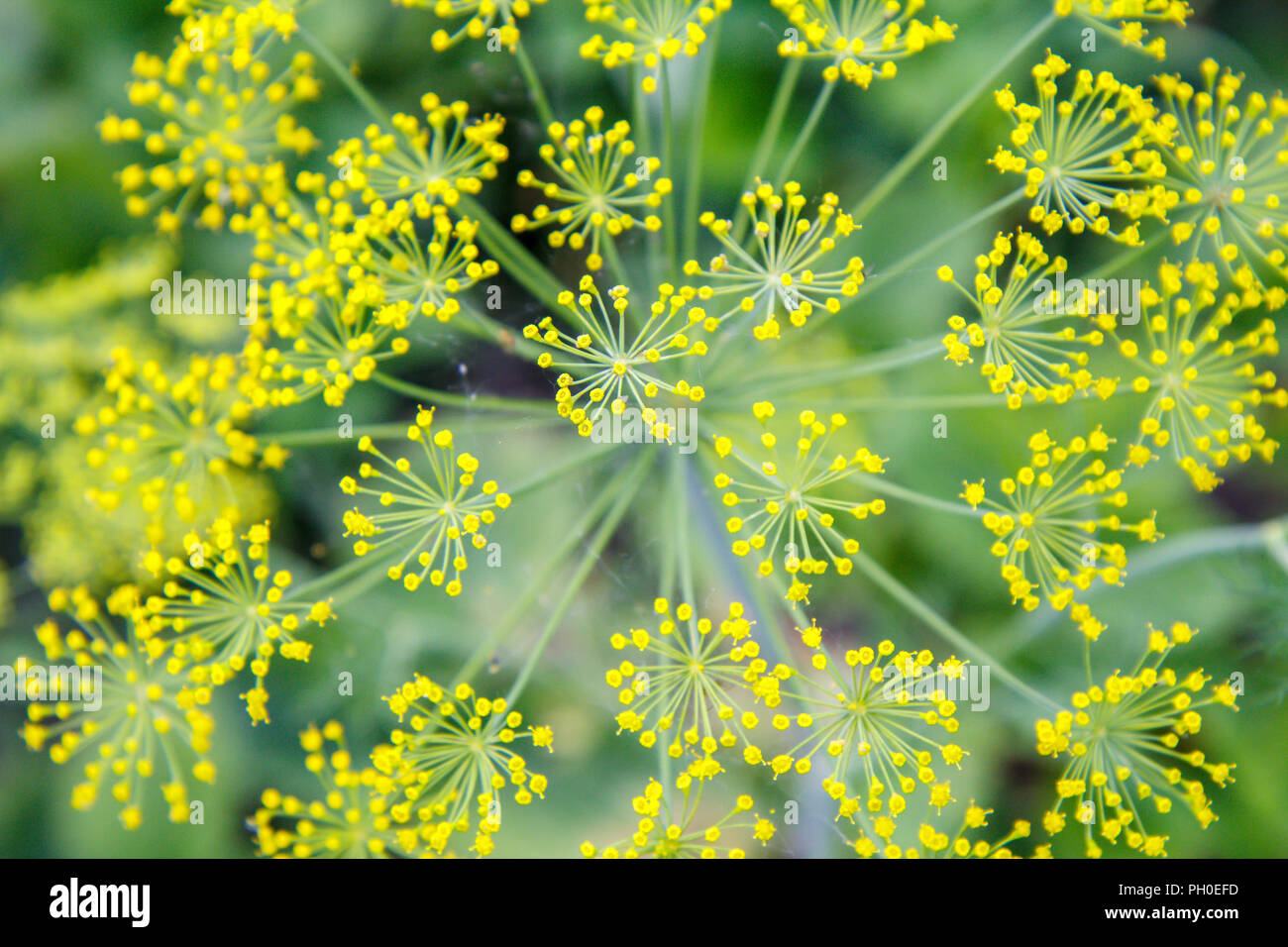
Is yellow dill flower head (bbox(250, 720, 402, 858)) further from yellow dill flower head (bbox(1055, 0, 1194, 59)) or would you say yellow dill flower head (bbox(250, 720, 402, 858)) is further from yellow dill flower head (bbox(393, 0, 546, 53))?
yellow dill flower head (bbox(1055, 0, 1194, 59))

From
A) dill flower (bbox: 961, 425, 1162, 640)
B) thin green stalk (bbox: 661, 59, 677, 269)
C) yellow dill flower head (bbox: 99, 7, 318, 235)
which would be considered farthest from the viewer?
yellow dill flower head (bbox: 99, 7, 318, 235)

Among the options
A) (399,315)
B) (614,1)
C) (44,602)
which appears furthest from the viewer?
(44,602)

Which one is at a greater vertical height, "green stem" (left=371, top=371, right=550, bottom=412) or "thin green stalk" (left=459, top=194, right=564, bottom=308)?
"thin green stalk" (left=459, top=194, right=564, bottom=308)

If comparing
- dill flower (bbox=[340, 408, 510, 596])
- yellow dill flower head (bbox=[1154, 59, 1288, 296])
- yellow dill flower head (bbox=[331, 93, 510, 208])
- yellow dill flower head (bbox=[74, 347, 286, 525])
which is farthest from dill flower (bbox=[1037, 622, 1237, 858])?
yellow dill flower head (bbox=[74, 347, 286, 525])

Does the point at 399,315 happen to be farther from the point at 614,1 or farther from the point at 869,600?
the point at 869,600

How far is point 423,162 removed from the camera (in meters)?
2.15

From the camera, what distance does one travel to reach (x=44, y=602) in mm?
3553

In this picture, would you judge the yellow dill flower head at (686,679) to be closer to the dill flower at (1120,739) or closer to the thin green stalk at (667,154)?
the dill flower at (1120,739)

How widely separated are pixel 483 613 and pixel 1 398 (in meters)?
1.86

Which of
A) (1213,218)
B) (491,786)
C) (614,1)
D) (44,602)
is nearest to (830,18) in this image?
(614,1)

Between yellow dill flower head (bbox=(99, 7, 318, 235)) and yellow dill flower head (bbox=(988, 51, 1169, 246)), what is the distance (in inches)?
70.0

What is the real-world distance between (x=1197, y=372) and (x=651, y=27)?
157cm

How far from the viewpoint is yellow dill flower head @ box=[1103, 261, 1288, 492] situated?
2.00m
